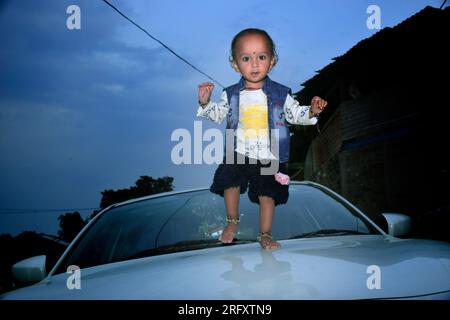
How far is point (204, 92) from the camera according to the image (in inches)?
85.8

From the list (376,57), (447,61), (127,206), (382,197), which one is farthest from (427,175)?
(127,206)

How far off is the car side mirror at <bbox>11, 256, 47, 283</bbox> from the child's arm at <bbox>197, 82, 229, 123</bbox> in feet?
4.22

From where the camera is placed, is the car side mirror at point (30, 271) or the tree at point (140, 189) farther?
the tree at point (140, 189)

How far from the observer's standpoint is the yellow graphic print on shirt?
86.7 inches

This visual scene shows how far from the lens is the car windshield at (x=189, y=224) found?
2428 millimetres

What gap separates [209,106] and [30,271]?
1.41 meters

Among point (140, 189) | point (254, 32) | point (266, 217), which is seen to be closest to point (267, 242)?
point (266, 217)

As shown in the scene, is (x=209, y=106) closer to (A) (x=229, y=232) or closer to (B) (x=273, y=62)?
(B) (x=273, y=62)

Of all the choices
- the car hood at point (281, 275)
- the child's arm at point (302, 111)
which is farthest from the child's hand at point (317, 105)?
the car hood at point (281, 275)

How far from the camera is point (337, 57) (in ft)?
39.6

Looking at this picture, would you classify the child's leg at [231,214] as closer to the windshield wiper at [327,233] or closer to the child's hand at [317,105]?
the windshield wiper at [327,233]
